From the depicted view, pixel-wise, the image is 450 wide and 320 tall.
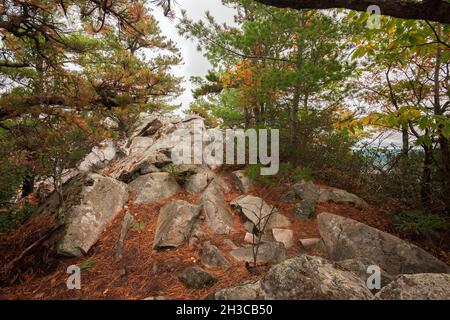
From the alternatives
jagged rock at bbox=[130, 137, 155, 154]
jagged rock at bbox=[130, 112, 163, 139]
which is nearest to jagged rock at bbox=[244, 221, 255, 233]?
jagged rock at bbox=[130, 137, 155, 154]

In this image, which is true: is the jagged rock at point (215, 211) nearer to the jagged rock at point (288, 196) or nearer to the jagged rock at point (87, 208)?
the jagged rock at point (288, 196)

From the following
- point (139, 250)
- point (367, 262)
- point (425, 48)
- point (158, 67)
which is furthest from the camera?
point (158, 67)

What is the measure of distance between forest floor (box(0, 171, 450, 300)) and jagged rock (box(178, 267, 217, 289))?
74 millimetres

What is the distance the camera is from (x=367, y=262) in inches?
126

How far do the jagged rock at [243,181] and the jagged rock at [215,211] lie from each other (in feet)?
2.29

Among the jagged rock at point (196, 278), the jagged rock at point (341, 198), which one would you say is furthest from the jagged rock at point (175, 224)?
the jagged rock at point (341, 198)

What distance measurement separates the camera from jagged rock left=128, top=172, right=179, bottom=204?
545 cm

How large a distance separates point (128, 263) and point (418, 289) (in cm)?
368

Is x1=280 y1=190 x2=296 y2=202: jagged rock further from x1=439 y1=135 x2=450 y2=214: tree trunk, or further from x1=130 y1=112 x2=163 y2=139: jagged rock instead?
x1=130 y1=112 x2=163 y2=139: jagged rock

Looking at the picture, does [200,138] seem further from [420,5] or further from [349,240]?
[420,5]

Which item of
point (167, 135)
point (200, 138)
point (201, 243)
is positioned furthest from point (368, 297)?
point (167, 135)

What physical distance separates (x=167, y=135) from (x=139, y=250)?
4.98m

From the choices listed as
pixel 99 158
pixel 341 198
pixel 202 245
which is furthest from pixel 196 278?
pixel 99 158

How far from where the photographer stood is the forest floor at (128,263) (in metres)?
3.21
